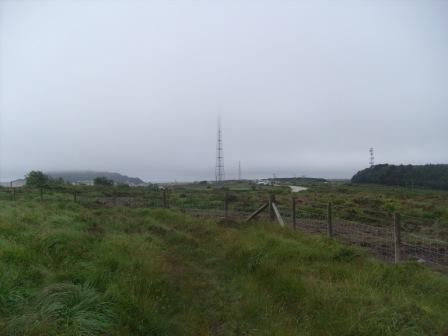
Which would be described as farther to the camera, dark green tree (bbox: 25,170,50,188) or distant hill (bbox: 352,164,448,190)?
distant hill (bbox: 352,164,448,190)

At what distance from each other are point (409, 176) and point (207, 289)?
3744 inches

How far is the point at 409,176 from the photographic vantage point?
85.3 metres

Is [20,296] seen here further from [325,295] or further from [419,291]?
[419,291]

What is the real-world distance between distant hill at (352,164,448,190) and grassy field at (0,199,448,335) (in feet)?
266

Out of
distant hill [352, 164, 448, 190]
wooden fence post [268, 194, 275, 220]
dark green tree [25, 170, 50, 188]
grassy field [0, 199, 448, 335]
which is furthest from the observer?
distant hill [352, 164, 448, 190]

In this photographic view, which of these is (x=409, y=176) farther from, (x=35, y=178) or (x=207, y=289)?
(x=207, y=289)

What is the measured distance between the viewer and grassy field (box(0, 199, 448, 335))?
12.6ft

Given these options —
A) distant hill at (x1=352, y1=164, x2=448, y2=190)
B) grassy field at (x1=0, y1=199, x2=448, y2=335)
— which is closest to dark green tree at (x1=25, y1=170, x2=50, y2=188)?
grassy field at (x1=0, y1=199, x2=448, y2=335)

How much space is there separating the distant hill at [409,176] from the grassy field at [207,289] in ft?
266

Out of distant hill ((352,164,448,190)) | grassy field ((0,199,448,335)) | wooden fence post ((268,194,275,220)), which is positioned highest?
distant hill ((352,164,448,190))

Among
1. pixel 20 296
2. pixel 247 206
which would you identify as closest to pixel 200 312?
pixel 20 296

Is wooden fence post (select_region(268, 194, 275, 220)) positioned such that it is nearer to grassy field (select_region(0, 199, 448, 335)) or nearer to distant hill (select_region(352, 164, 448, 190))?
grassy field (select_region(0, 199, 448, 335))

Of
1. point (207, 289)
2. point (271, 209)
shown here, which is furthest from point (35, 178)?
point (207, 289)

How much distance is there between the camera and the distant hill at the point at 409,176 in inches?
3041
